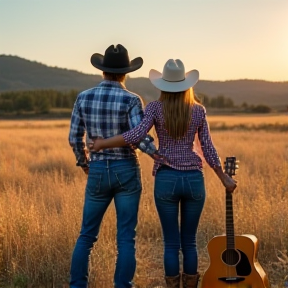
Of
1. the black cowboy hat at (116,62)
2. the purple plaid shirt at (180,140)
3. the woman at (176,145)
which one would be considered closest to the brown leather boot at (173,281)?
the woman at (176,145)

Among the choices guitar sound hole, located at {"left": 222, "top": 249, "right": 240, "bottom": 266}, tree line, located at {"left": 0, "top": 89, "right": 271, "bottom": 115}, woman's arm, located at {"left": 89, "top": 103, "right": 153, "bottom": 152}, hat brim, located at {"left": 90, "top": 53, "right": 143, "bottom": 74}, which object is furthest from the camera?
tree line, located at {"left": 0, "top": 89, "right": 271, "bottom": 115}

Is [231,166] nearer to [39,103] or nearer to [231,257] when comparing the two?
[231,257]

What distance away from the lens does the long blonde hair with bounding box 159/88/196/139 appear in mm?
4383

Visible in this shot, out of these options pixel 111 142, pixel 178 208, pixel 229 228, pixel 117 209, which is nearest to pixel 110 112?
pixel 111 142

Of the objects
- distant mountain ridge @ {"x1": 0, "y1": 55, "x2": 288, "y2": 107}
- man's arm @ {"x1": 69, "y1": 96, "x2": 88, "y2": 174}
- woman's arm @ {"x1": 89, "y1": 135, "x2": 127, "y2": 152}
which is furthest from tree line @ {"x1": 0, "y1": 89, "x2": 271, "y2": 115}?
woman's arm @ {"x1": 89, "y1": 135, "x2": 127, "y2": 152}

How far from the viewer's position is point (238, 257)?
4.69 meters

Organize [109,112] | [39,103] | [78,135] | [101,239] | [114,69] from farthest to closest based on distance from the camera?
[39,103] < [101,239] < [78,135] < [114,69] < [109,112]

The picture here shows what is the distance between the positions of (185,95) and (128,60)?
0.54 m

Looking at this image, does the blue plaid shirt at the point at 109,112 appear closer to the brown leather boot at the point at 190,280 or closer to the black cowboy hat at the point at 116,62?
the black cowboy hat at the point at 116,62

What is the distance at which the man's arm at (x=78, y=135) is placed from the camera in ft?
15.1

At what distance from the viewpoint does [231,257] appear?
4699mm

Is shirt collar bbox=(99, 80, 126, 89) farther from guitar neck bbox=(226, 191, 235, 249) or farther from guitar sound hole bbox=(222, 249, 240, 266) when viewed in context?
guitar sound hole bbox=(222, 249, 240, 266)

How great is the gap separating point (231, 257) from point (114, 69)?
5.65ft

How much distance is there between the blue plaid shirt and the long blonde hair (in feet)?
0.65
